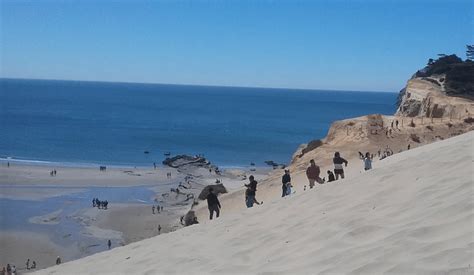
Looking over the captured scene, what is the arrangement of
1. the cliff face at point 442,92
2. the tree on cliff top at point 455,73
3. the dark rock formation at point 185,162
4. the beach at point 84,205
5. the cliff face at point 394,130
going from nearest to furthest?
the cliff face at point 394,130
the beach at point 84,205
the cliff face at point 442,92
the tree on cliff top at point 455,73
the dark rock formation at point 185,162

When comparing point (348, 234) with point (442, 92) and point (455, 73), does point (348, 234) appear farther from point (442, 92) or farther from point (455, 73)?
point (455, 73)

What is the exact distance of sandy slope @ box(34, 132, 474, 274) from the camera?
510 centimetres

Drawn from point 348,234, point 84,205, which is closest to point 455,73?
point 84,205

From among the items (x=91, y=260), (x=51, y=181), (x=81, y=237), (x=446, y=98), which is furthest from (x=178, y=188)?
(x=91, y=260)

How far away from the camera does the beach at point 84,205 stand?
102 ft

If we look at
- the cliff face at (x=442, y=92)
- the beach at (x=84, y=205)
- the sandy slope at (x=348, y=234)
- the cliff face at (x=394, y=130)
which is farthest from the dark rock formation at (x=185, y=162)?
the sandy slope at (x=348, y=234)

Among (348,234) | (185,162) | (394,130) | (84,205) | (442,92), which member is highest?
(442,92)

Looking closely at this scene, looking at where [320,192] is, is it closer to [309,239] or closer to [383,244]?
[309,239]

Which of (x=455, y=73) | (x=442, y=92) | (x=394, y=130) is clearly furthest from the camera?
(x=455, y=73)

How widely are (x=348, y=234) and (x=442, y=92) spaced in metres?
44.8

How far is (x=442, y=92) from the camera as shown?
47.9 metres

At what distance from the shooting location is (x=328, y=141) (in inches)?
1310

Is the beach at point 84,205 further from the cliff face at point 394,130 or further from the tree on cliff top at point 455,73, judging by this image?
the tree on cliff top at point 455,73

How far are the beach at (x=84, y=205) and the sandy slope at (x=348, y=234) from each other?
20141 millimetres
